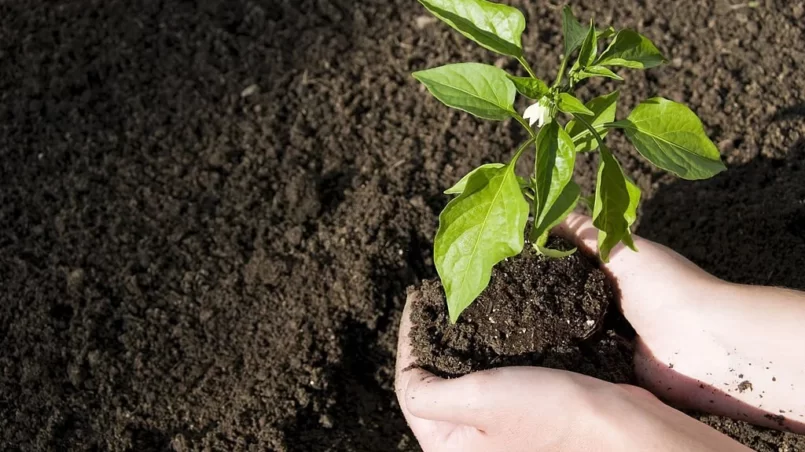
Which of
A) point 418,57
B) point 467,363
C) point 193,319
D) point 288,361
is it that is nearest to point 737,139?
point 418,57

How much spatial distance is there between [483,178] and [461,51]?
4.82 feet

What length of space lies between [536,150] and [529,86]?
139 mm

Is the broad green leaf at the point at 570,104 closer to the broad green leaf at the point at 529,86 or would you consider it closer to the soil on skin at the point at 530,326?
the broad green leaf at the point at 529,86

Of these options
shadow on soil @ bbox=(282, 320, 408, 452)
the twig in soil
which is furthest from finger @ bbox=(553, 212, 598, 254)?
the twig in soil

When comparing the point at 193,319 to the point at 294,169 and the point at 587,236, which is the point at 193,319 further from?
the point at 587,236

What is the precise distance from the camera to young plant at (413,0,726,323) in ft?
4.71

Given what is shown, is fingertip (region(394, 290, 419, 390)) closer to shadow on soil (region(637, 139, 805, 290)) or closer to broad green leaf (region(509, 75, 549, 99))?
broad green leaf (region(509, 75, 549, 99))

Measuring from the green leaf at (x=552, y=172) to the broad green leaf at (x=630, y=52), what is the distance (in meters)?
0.20

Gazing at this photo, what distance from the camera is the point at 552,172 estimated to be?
142 cm

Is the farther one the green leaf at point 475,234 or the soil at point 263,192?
the soil at point 263,192

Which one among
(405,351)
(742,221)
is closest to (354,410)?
(405,351)

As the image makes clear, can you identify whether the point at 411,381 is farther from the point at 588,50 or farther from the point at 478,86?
the point at 588,50

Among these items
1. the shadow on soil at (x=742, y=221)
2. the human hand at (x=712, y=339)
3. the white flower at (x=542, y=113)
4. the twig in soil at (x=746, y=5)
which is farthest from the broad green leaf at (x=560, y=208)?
the twig in soil at (x=746, y=5)

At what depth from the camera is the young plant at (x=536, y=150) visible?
56.6 inches
